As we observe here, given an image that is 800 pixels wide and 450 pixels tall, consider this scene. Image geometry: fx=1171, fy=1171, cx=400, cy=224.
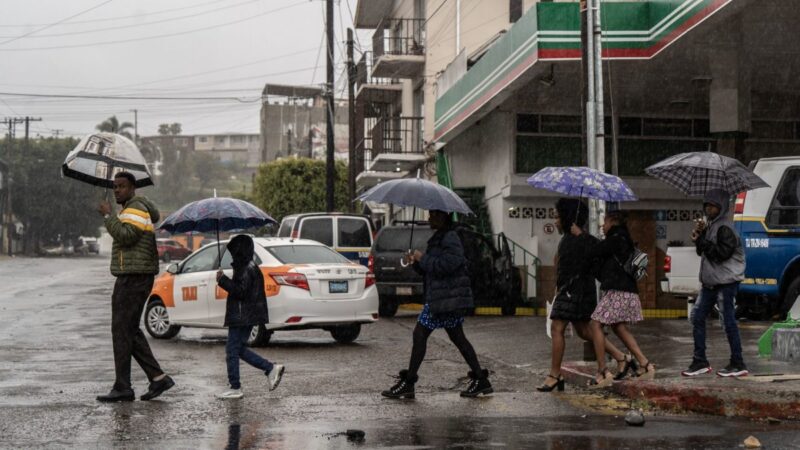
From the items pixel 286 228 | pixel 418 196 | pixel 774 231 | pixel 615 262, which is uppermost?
pixel 286 228

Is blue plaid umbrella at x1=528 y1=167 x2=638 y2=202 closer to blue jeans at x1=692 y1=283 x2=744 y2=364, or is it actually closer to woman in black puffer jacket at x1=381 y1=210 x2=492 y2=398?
woman in black puffer jacket at x1=381 y1=210 x2=492 y2=398

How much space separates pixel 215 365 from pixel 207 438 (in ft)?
18.2

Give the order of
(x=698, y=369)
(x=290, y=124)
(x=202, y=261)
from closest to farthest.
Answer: (x=698, y=369), (x=202, y=261), (x=290, y=124)

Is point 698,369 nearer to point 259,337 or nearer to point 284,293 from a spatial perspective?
point 284,293

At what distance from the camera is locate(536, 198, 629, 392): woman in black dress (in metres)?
10.8

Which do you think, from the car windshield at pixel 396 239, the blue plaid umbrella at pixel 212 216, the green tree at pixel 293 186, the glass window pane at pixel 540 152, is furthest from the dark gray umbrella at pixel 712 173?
the green tree at pixel 293 186

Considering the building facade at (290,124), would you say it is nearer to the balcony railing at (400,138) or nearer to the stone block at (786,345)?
the balcony railing at (400,138)

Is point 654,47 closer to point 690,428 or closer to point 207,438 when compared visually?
point 690,428

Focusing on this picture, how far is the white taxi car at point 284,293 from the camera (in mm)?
16094

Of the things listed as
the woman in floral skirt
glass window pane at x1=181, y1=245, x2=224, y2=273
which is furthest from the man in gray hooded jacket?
glass window pane at x1=181, y1=245, x2=224, y2=273

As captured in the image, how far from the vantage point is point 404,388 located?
35.2ft

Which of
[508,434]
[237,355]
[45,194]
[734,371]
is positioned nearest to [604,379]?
[734,371]

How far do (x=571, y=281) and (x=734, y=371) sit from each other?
1.76 meters

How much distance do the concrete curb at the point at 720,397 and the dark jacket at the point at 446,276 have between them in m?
1.73
